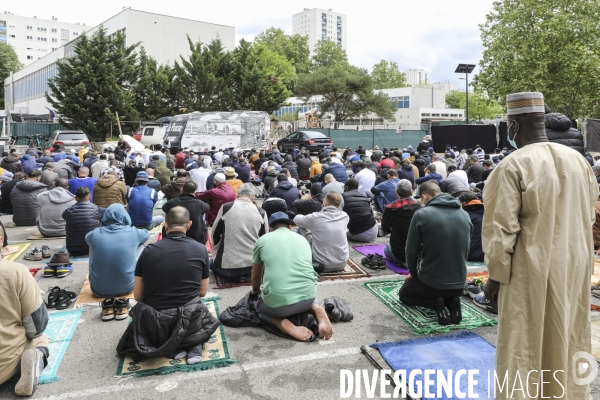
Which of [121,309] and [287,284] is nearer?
[287,284]

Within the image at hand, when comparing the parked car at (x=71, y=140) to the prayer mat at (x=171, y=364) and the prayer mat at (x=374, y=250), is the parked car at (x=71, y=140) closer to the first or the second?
the prayer mat at (x=374, y=250)

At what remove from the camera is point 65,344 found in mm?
4551

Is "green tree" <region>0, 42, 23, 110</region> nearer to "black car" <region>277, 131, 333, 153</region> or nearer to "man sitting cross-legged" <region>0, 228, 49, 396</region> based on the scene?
"black car" <region>277, 131, 333, 153</region>

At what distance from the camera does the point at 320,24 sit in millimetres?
190125

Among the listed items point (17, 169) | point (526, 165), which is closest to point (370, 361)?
point (526, 165)

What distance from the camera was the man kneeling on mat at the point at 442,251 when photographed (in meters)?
4.86

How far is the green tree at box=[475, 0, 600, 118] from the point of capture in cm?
2697

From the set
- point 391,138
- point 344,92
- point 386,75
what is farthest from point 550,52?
point 386,75

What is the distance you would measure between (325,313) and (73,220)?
462 cm

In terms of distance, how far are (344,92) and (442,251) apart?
146ft

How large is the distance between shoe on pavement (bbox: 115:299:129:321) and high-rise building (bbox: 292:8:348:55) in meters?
190

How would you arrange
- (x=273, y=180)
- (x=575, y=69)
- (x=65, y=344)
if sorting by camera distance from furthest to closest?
(x=575, y=69) → (x=273, y=180) → (x=65, y=344)

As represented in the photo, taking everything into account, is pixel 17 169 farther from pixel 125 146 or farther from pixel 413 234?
pixel 413 234

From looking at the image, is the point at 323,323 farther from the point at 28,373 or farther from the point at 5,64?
the point at 5,64
